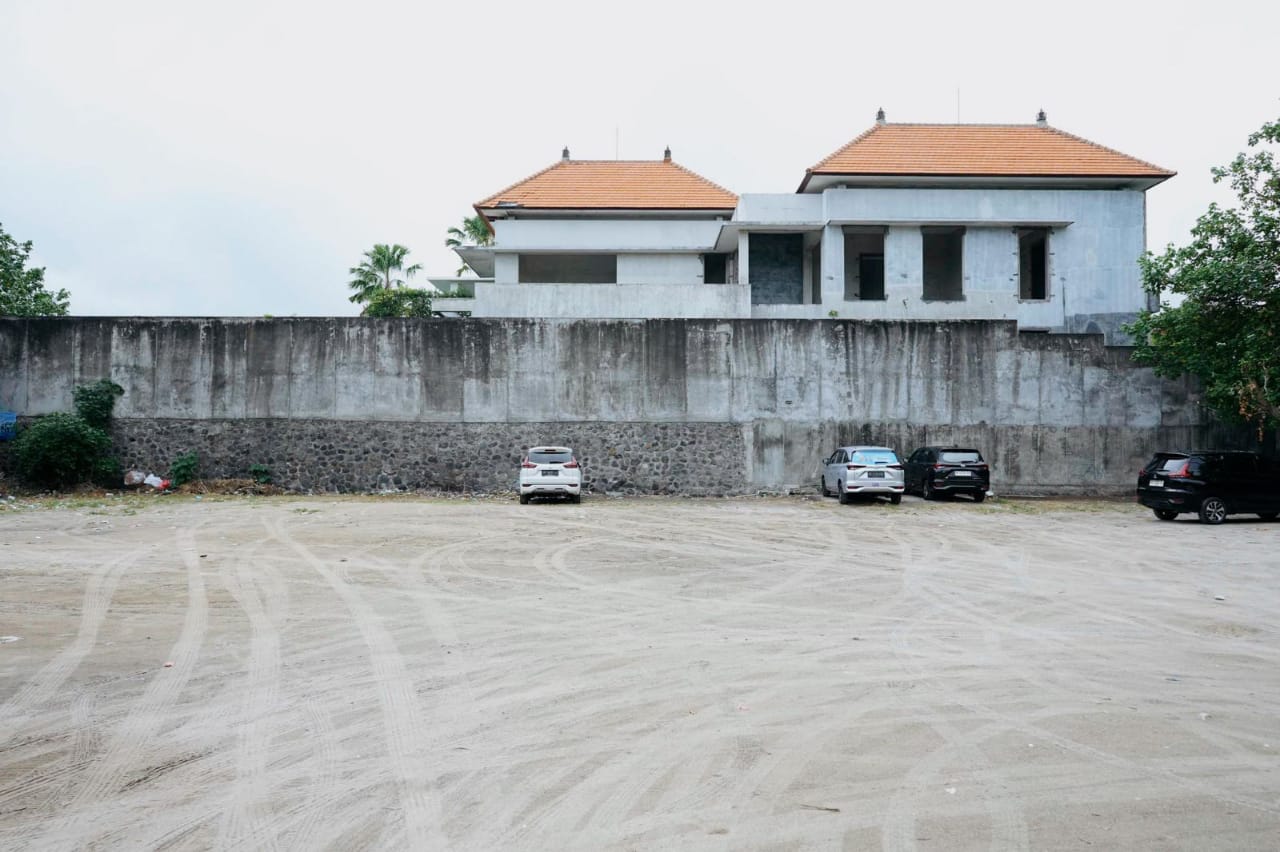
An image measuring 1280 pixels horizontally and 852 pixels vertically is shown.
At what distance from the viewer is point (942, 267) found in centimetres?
3459

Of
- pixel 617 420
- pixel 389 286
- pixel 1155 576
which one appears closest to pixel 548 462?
pixel 617 420

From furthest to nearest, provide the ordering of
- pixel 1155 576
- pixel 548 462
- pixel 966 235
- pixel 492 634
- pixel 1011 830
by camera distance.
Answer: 1. pixel 966 235
2. pixel 548 462
3. pixel 1155 576
4. pixel 492 634
5. pixel 1011 830

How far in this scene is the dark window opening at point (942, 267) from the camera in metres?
34.2

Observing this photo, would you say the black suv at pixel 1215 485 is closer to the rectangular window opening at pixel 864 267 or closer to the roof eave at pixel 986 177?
the roof eave at pixel 986 177

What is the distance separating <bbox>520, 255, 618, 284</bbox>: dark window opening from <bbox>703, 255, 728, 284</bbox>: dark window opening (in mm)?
3986

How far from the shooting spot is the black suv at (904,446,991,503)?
22.9 metres

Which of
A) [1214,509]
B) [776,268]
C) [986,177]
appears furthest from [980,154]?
[1214,509]

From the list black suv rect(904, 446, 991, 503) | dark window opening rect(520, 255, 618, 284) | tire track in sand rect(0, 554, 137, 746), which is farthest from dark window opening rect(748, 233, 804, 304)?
tire track in sand rect(0, 554, 137, 746)

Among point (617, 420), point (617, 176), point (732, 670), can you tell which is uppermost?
point (617, 176)

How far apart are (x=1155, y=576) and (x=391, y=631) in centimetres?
937

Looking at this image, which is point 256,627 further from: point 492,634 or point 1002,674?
point 1002,674

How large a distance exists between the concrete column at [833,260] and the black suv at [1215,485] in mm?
13772

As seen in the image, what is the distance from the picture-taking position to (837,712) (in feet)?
18.2

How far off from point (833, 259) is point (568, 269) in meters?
11.0
